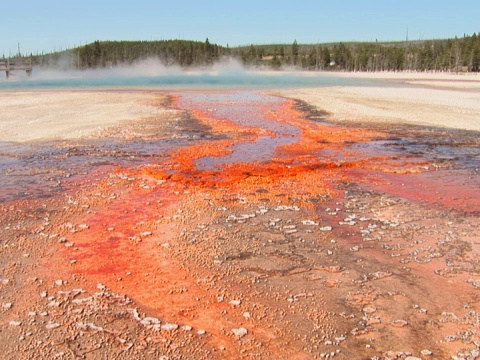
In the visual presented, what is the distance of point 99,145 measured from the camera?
794 inches

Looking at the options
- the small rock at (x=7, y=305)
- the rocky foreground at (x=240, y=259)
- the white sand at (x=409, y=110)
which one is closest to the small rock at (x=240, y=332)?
the rocky foreground at (x=240, y=259)

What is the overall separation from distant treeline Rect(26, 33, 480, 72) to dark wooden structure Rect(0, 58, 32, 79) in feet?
237

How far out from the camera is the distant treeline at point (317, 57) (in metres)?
124

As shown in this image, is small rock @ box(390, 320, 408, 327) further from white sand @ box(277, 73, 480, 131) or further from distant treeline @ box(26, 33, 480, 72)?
distant treeline @ box(26, 33, 480, 72)

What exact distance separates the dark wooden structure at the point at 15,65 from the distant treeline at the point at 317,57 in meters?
72.2

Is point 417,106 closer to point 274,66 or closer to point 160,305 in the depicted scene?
point 160,305

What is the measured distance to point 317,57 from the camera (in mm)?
166500

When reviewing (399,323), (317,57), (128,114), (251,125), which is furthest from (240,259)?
(317,57)

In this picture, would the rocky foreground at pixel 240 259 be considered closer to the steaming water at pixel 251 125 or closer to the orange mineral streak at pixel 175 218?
the orange mineral streak at pixel 175 218

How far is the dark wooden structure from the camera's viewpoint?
320 ft

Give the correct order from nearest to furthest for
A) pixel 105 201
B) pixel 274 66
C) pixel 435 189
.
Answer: pixel 105 201 → pixel 435 189 → pixel 274 66

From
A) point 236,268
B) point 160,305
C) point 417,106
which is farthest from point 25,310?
point 417,106

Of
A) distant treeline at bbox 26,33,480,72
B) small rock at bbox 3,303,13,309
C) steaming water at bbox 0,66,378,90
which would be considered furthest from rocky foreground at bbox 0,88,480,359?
distant treeline at bbox 26,33,480,72

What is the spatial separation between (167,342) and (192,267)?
228cm
